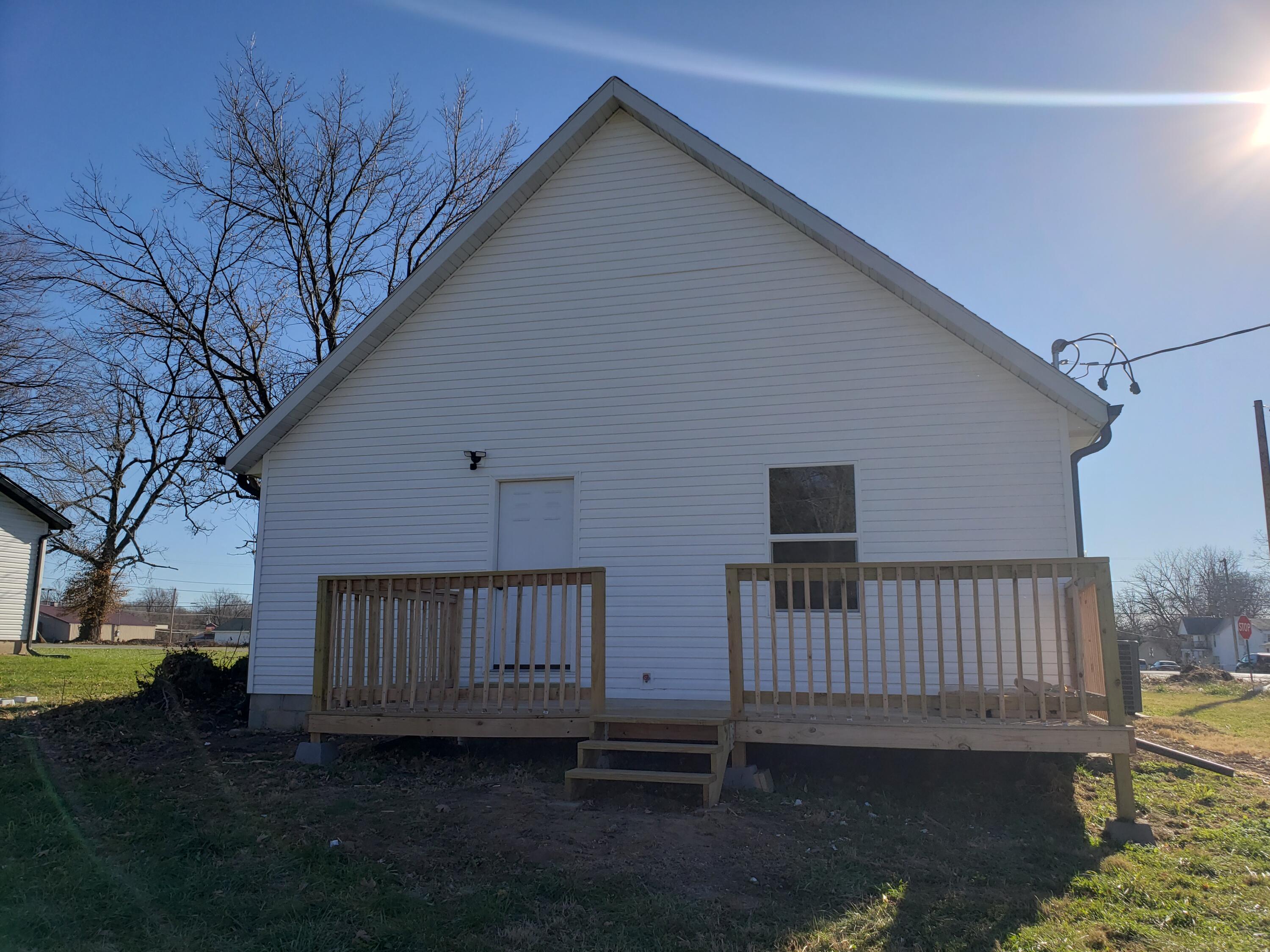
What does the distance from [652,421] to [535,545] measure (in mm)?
1778

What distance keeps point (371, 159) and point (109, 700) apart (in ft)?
36.7

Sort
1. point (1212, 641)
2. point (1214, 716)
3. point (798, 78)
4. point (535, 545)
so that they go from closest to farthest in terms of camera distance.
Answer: point (535, 545) → point (798, 78) → point (1214, 716) → point (1212, 641)

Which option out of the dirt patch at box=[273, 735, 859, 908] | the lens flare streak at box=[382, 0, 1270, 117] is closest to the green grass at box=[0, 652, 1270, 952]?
the dirt patch at box=[273, 735, 859, 908]

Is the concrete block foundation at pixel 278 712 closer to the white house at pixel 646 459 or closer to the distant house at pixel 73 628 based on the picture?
the white house at pixel 646 459

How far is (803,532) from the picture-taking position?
27.5ft

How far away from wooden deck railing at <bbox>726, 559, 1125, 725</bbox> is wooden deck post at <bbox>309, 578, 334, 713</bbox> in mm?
3391

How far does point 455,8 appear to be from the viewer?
378 inches

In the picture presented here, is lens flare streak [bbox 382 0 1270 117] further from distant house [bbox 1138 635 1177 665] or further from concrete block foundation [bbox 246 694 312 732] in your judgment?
distant house [bbox 1138 635 1177 665]

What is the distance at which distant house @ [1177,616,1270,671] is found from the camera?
4669 cm

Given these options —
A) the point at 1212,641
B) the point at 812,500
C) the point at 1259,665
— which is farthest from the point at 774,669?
the point at 1212,641

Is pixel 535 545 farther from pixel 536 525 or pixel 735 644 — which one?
pixel 735 644

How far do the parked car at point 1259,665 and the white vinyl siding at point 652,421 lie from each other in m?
38.7

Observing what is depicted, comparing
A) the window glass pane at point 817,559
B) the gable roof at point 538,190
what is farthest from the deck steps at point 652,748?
the gable roof at point 538,190

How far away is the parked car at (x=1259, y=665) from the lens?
129 ft
